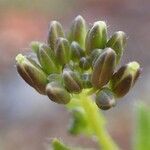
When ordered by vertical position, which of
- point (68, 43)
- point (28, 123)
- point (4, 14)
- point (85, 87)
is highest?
point (4, 14)

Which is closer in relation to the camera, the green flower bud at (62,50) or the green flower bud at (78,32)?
the green flower bud at (62,50)

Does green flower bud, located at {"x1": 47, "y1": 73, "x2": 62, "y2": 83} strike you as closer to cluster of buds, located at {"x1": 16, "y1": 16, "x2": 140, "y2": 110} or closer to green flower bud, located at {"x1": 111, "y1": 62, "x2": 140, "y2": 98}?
cluster of buds, located at {"x1": 16, "y1": 16, "x2": 140, "y2": 110}

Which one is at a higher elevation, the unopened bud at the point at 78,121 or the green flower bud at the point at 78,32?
the green flower bud at the point at 78,32

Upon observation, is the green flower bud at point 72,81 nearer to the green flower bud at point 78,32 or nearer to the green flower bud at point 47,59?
the green flower bud at point 47,59

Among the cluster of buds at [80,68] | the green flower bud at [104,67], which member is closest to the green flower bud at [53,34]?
the cluster of buds at [80,68]

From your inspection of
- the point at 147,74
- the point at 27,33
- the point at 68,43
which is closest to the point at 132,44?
the point at 147,74

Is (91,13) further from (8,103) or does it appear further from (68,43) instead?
(68,43)

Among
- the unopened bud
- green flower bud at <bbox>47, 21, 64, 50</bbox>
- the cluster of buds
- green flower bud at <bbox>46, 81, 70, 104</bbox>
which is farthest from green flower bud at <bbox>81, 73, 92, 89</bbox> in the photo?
the unopened bud
